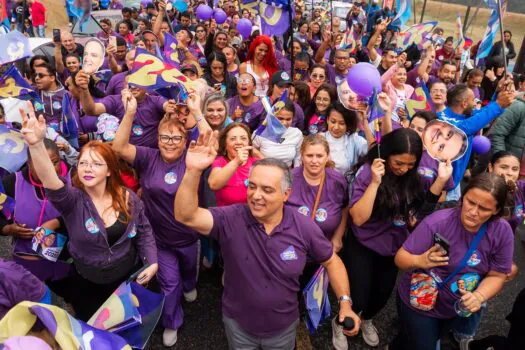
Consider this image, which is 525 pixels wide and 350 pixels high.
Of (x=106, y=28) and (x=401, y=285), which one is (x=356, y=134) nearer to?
(x=401, y=285)

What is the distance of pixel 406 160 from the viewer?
289 cm

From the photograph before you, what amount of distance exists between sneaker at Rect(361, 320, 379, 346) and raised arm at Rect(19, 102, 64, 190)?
8.91 ft

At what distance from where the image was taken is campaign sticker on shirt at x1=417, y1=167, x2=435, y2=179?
332cm

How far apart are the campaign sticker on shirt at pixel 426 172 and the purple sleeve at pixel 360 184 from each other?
0.63 m

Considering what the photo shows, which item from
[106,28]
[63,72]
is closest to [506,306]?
[63,72]

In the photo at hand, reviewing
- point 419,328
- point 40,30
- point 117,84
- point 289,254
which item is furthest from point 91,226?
point 40,30

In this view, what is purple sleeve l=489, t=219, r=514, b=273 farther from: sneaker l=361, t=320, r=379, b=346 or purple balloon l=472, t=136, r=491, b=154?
purple balloon l=472, t=136, r=491, b=154

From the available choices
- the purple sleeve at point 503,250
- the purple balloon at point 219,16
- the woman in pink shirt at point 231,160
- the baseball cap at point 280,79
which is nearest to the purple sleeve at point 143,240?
the woman in pink shirt at point 231,160

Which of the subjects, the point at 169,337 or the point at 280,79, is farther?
the point at 280,79

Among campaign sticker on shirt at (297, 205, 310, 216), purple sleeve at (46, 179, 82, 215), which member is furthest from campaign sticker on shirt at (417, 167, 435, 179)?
purple sleeve at (46, 179, 82, 215)

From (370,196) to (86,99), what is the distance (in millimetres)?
2931

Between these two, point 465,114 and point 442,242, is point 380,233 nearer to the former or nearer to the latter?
point 442,242

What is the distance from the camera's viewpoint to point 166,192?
123 inches

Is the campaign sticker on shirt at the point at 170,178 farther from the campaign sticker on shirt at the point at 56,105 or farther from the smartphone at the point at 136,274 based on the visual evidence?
the campaign sticker on shirt at the point at 56,105
